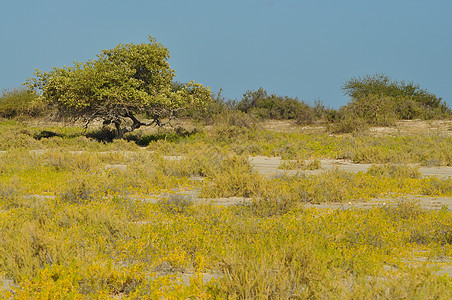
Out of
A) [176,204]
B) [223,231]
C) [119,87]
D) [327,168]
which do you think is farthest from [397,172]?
[119,87]

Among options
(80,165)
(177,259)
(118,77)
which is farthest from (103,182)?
(118,77)

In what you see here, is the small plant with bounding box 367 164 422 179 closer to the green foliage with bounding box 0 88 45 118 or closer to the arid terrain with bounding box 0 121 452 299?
the arid terrain with bounding box 0 121 452 299

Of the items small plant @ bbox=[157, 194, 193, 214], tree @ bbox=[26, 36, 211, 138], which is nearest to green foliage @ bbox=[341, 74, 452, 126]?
tree @ bbox=[26, 36, 211, 138]

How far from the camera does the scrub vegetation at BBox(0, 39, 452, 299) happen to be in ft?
16.2

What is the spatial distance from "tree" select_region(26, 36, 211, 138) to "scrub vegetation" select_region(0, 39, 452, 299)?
9 cm

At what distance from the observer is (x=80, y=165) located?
47.4ft

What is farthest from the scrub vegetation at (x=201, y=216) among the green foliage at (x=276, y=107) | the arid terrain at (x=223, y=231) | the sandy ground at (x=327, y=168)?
the green foliage at (x=276, y=107)

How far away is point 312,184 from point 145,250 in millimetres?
5540

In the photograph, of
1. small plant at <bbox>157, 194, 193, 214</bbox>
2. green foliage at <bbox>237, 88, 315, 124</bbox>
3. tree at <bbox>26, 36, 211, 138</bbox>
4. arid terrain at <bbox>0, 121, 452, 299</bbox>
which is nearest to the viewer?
arid terrain at <bbox>0, 121, 452, 299</bbox>

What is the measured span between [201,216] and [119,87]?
14700mm

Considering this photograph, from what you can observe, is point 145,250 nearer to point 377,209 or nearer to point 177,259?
point 177,259

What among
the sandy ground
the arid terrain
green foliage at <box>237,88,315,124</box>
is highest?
green foliage at <box>237,88,315,124</box>

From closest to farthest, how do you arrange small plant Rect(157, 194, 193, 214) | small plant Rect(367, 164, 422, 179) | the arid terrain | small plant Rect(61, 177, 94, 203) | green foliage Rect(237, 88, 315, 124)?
the arid terrain, small plant Rect(157, 194, 193, 214), small plant Rect(61, 177, 94, 203), small plant Rect(367, 164, 422, 179), green foliage Rect(237, 88, 315, 124)

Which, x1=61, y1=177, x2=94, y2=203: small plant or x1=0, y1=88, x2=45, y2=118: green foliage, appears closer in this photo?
x1=61, y1=177, x2=94, y2=203: small plant
